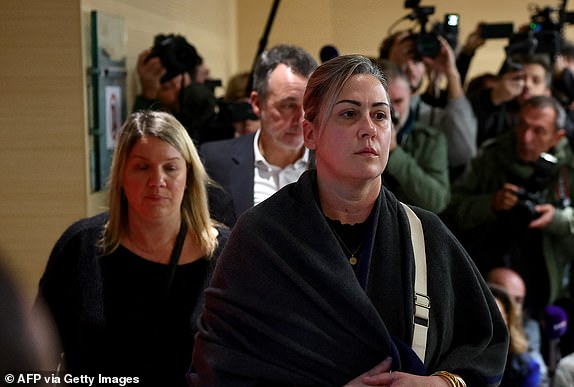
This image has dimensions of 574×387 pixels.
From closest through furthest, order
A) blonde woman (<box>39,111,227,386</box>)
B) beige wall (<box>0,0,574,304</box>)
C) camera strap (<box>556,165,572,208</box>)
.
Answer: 1. blonde woman (<box>39,111,227,386</box>)
2. beige wall (<box>0,0,574,304</box>)
3. camera strap (<box>556,165,572,208</box>)

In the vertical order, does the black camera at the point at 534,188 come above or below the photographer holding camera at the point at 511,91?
below

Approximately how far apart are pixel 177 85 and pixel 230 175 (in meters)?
1.15

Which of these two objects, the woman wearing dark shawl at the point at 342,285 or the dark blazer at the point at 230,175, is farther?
the dark blazer at the point at 230,175

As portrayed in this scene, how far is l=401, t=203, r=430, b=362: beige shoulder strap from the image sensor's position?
196cm

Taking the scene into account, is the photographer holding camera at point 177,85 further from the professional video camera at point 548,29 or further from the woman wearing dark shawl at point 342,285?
the woman wearing dark shawl at point 342,285

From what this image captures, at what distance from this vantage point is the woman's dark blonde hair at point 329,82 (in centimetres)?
200

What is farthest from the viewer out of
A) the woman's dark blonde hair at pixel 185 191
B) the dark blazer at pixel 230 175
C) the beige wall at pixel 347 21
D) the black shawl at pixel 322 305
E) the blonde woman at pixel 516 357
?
the beige wall at pixel 347 21

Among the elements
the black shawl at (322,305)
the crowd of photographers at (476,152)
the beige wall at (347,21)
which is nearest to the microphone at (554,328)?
the crowd of photographers at (476,152)

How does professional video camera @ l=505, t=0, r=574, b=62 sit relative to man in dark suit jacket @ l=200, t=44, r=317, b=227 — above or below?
above

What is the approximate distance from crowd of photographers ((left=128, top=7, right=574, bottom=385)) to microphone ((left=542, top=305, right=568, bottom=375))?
16 mm

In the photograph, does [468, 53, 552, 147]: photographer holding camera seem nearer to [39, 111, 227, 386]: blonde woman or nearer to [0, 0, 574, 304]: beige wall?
[0, 0, 574, 304]: beige wall

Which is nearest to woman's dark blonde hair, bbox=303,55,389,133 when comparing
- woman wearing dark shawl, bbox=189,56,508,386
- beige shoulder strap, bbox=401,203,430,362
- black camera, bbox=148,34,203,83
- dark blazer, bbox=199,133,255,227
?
woman wearing dark shawl, bbox=189,56,508,386

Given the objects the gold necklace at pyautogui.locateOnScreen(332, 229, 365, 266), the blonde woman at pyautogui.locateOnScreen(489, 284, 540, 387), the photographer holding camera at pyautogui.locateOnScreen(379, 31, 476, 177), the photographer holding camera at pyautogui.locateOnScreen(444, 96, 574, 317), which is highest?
the photographer holding camera at pyautogui.locateOnScreen(379, 31, 476, 177)

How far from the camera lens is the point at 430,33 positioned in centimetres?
→ 437
